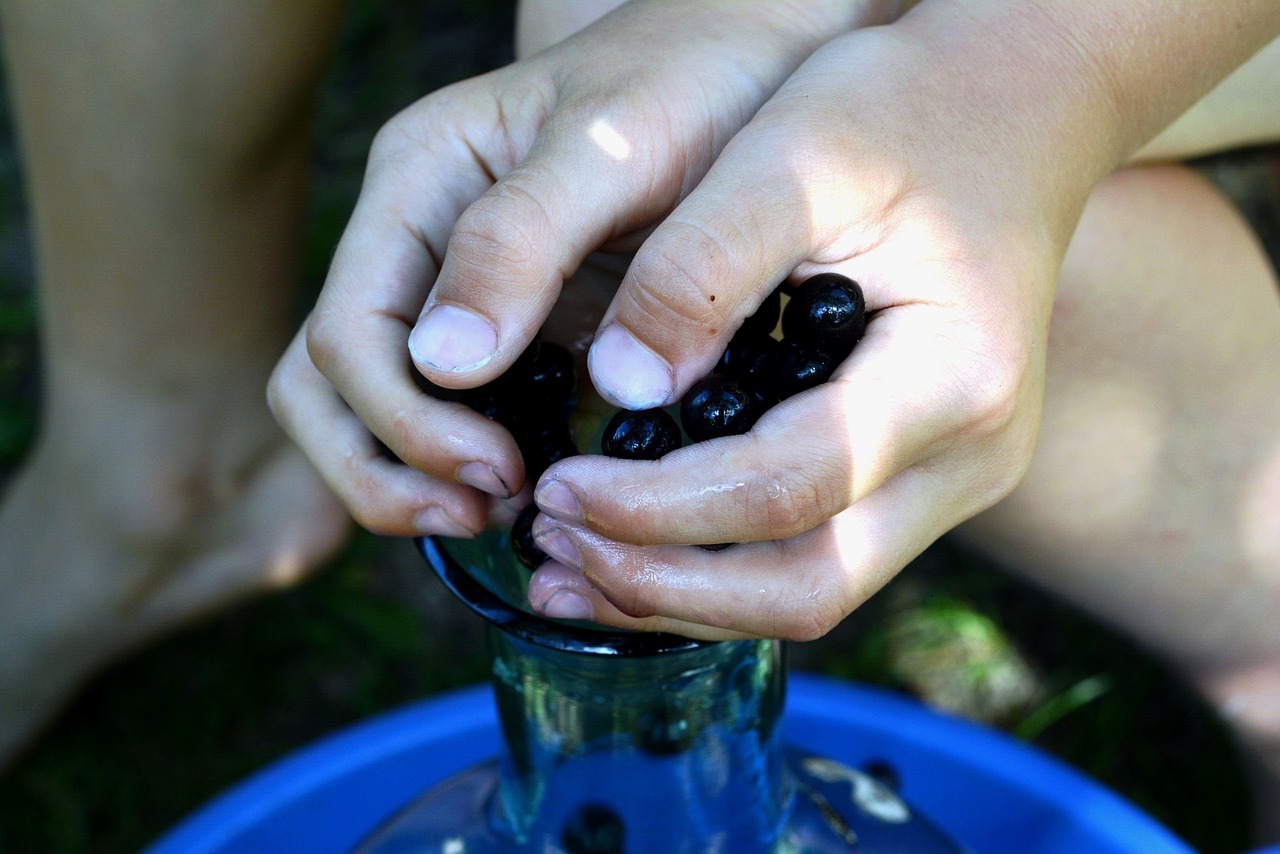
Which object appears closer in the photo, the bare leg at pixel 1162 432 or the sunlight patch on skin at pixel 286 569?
the bare leg at pixel 1162 432

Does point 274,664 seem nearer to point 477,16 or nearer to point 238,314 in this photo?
point 238,314

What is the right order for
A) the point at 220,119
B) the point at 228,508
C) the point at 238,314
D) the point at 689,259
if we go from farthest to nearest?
the point at 228,508
the point at 238,314
the point at 220,119
the point at 689,259

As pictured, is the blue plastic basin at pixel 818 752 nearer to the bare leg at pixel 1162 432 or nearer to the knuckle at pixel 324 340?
the bare leg at pixel 1162 432

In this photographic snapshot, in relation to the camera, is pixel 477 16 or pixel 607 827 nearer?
pixel 607 827

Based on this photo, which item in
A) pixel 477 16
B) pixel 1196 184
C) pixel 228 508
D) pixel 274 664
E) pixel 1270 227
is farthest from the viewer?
pixel 477 16

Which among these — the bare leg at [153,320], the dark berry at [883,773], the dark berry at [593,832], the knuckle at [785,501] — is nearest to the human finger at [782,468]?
the knuckle at [785,501]

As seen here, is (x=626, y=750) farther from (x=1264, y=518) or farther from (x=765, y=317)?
(x=1264, y=518)

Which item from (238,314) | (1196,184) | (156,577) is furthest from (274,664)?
(1196,184)
